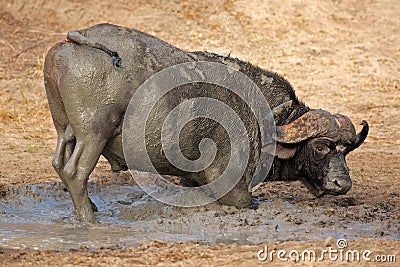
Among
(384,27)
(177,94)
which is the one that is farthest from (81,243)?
(384,27)

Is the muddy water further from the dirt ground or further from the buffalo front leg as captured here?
the dirt ground

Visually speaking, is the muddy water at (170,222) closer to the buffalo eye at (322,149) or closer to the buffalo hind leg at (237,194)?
the buffalo hind leg at (237,194)

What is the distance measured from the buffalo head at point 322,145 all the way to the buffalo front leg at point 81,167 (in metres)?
2.06

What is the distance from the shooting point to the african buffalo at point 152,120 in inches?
294

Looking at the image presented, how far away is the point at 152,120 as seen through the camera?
7777 millimetres

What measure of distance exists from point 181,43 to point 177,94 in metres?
8.81

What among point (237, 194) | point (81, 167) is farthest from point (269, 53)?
point (81, 167)

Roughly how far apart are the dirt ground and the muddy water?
47 cm

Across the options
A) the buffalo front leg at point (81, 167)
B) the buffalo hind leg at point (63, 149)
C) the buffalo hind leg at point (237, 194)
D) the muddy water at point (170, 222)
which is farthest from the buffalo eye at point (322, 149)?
the buffalo hind leg at point (63, 149)

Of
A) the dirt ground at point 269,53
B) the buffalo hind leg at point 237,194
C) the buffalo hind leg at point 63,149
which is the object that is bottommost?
the buffalo hind leg at point 237,194

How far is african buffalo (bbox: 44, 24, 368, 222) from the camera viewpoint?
7469 mm

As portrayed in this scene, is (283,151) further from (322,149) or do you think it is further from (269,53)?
(269,53)

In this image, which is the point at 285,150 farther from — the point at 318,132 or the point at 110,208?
the point at 110,208

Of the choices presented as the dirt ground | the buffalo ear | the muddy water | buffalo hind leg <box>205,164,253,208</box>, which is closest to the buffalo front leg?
the muddy water
